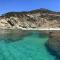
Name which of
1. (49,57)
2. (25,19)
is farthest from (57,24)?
(49,57)

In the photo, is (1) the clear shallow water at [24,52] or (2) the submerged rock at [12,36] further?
(2) the submerged rock at [12,36]

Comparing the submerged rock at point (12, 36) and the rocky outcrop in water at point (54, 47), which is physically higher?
the rocky outcrop in water at point (54, 47)

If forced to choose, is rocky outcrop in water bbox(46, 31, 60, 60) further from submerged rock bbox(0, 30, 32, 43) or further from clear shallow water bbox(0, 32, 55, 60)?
submerged rock bbox(0, 30, 32, 43)

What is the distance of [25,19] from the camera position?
7400cm

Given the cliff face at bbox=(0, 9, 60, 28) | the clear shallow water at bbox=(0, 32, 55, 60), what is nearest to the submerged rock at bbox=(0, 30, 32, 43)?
the clear shallow water at bbox=(0, 32, 55, 60)

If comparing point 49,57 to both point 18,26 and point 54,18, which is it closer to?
point 18,26

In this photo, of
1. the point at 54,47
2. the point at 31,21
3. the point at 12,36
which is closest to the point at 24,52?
the point at 54,47

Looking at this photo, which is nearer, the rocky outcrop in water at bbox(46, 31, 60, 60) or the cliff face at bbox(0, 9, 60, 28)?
the rocky outcrop in water at bbox(46, 31, 60, 60)

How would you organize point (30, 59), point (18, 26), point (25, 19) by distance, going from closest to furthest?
point (30, 59), point (18, 26), point (25, 19)

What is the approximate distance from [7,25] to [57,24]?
18755 mm

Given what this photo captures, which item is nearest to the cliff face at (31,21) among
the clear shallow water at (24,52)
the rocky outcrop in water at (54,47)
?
the rocky outcrop in water at (54,47)

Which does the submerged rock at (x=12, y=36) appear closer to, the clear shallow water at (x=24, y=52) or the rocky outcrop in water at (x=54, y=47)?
the clear shallow water at (x=24, y=52)

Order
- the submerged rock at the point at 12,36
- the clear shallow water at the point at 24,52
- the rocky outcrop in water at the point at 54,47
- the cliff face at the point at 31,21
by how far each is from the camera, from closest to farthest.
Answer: the clear shallow water at the point at 24,52
the rocky outcrop in water at the point at 54,47
the submerged rock at the point at 12,36
the cliff face at the point at 31,21

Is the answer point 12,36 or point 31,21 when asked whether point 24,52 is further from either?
point 31,21
